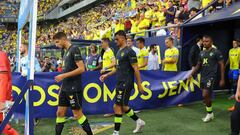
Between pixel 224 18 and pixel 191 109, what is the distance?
2.52 metres

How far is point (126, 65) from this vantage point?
618 cm

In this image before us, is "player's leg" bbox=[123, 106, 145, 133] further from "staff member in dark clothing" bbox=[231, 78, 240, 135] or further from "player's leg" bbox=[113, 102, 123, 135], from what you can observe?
"staff member in dark clothing" bbox=[231, 78, 240, 135]

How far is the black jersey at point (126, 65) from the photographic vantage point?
6137mm

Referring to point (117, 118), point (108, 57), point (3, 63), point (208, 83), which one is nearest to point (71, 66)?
point (117, 118)

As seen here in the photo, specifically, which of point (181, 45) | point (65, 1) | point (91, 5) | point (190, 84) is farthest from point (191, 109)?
point (65, 1)

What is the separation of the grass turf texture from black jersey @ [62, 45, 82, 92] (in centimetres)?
141

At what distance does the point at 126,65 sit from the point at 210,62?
2.07 meters


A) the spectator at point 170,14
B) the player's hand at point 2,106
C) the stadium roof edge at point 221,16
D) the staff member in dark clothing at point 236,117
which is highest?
the spectator at point 170,14

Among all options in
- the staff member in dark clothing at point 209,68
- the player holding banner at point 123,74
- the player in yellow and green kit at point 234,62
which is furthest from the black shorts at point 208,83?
the player in yellow and green kit at point 234,62

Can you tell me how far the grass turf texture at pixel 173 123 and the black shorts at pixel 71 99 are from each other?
1.21m

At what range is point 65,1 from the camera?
51.9 m

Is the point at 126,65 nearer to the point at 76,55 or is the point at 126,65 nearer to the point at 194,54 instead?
the point at 76,55

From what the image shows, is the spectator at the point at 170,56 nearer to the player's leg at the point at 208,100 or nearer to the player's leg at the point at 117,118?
the player's leg at the point at 208,100

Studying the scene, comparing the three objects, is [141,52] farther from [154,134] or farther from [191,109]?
[154,134]
